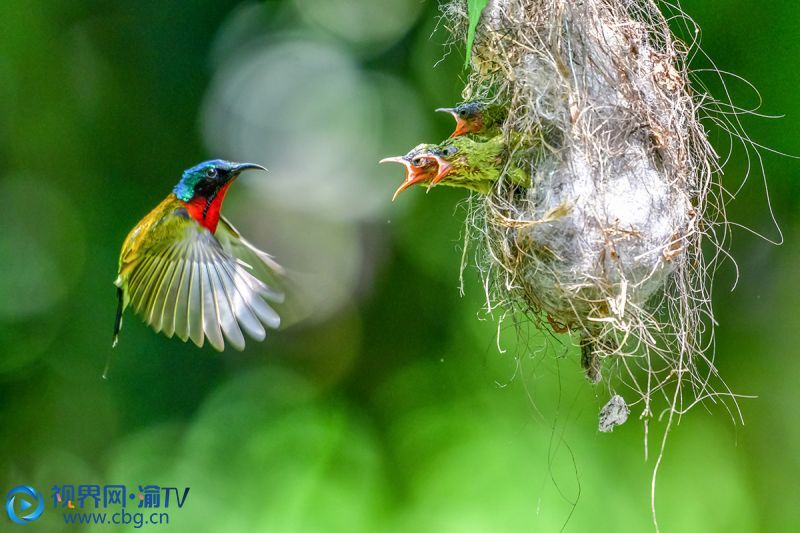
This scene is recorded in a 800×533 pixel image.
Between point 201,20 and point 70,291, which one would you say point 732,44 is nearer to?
point 201,20

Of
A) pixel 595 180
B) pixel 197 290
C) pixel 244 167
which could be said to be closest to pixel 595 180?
pixel 595 180

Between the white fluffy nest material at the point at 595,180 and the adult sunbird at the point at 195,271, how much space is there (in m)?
0.73

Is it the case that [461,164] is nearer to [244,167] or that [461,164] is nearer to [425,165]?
[425,165]

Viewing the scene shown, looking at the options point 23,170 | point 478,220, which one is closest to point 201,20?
point 23,170

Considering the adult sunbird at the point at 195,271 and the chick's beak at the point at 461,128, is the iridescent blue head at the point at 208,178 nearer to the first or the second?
the adult sunbird at the point at 195,271

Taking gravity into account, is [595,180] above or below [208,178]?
above

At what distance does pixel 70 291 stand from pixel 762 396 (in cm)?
255

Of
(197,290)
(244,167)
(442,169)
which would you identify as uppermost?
(442,169)

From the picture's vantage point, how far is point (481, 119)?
1.86 metres

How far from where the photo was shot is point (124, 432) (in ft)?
10.7

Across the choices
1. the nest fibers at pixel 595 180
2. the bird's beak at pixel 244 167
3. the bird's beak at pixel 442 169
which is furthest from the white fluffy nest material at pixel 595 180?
the bird's beak at pixel 244 167

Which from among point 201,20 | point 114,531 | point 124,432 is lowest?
point 114,531

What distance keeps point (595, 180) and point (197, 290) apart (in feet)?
3.65

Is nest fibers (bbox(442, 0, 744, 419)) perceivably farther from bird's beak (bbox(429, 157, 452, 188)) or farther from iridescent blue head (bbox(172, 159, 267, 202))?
iridescent blue head (bbox(172, 159, 267, 202))
